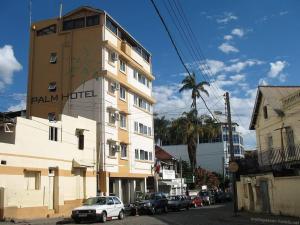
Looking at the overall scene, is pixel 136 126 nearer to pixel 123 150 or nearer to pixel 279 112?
pixel 123 150

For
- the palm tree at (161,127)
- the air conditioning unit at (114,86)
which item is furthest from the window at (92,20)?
the palm tree at (161,127)

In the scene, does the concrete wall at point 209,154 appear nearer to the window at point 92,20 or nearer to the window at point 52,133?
the window at point 92,20

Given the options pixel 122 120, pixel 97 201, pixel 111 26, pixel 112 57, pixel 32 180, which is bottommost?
pixel 97 201

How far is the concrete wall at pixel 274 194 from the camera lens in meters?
26.7

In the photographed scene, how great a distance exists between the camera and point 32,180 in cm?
3059

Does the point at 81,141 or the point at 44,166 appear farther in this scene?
the point at 81,141

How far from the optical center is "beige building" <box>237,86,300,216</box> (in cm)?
2784

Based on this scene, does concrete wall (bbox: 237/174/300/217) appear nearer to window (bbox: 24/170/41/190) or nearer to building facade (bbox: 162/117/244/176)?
window (bbox: 24/170/41/190)

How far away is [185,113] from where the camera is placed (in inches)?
2534

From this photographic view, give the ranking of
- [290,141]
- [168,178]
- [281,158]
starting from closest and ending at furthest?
[281,158] < [290,141] < [168,178]

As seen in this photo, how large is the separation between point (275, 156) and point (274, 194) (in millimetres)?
3877

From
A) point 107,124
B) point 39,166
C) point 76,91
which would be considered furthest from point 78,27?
point 39,166

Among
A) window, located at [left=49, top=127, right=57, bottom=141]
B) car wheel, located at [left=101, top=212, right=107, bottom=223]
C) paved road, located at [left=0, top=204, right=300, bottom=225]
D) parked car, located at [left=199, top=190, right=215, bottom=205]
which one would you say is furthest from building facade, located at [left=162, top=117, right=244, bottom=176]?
car wheel, located at [left=101, top=212, right=107, bottom=223]

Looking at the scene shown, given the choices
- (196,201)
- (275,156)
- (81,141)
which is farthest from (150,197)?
(196,201)
